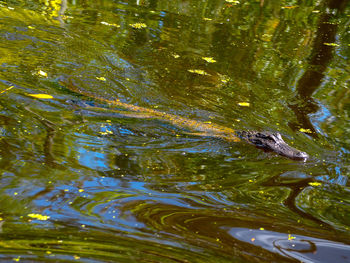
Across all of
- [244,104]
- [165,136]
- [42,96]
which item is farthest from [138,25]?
[165,136]

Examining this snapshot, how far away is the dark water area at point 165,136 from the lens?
10.6 ft

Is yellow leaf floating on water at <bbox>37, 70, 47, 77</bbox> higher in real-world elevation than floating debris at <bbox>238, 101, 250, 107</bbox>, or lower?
higher

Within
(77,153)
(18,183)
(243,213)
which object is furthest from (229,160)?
(18,183)

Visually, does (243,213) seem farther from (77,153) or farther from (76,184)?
(77,153)

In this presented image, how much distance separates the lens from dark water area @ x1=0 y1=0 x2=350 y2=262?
10.6 feet

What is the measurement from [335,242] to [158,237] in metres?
1.43

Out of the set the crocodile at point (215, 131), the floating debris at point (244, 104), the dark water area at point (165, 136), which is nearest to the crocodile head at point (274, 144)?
the crocodile at point (215, 131)

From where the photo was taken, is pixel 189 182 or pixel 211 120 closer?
pixel 189 182

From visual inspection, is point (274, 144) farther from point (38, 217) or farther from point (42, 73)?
point (42, 73)

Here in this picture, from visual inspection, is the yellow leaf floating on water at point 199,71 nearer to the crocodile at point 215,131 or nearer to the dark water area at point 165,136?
the dark water area at point 165,136

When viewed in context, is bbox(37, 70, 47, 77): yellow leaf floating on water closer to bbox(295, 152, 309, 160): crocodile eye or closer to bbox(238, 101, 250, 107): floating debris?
bbox(238, 101, 250, 107): floating debris

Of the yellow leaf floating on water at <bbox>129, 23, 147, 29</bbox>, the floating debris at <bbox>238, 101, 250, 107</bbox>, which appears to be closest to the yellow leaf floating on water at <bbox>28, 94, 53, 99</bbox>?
the floating debris at <bbox>238, 101, 250, 107</bbox>

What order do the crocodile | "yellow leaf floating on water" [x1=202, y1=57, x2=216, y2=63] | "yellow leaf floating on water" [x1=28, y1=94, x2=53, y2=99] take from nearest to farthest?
1. the crocodile
2. "yellow leaf floating on water" [x1=28, y1=94, x2=53, y2=99]
3. "yellow leaf floating on water" [x1=202, y1=57, x2=216, y2=63]

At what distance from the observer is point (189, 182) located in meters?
4.27
